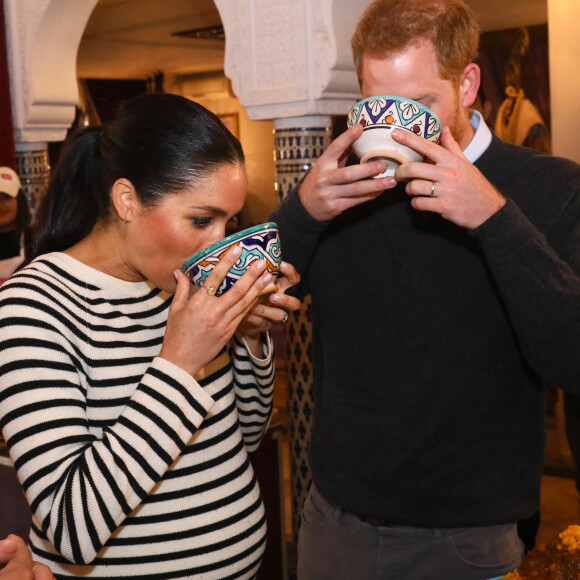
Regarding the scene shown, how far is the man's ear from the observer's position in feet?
4.81

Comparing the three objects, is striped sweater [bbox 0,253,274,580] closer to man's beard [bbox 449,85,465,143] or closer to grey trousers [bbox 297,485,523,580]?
grey trousers [bbox 297,485,523,580]

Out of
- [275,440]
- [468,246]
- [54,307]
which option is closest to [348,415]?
[468,246]

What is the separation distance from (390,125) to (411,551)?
30.8 inches

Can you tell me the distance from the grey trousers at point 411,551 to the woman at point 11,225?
2705mm

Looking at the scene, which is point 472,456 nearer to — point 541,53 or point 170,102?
point 170,102

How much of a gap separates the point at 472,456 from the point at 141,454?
64cm

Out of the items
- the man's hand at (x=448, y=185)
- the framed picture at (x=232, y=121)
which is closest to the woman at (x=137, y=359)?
the man's hand at (x=448, y=185)

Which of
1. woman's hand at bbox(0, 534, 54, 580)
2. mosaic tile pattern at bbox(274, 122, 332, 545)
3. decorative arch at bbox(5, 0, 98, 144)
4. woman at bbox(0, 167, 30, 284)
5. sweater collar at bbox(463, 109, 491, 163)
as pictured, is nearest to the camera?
woman's hand at bbox(0, 534, 54, 580)

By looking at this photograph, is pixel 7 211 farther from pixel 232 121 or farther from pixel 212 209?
pixel 232 121

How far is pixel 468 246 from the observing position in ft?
4.90

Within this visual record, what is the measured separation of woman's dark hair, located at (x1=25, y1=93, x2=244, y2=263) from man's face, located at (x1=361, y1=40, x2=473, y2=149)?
0.29m

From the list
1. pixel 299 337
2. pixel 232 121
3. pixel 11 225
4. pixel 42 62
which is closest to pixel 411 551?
pixel 299 337

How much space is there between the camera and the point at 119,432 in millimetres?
1175

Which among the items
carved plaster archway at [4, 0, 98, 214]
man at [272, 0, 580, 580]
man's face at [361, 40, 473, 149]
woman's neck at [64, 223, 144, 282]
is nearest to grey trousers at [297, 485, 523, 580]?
man at [272, 0, 580, 580]
